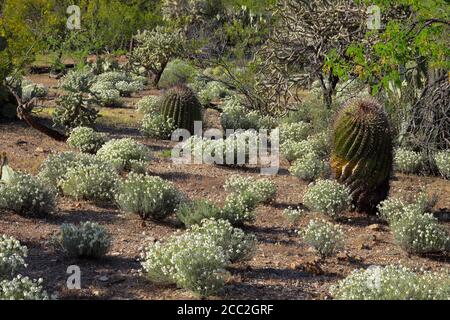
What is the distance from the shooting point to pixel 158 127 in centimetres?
1381

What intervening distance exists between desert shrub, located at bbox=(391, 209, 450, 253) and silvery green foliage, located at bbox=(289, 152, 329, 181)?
318cm

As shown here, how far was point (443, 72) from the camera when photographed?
39.7ft

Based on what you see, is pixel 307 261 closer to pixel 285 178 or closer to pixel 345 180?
pixel 345 180

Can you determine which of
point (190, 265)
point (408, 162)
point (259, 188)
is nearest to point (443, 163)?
point (408, 162)

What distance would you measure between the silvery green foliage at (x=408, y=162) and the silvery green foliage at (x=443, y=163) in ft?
1.12

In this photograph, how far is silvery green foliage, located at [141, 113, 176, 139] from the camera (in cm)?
1377

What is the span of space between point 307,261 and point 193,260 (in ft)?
5.99

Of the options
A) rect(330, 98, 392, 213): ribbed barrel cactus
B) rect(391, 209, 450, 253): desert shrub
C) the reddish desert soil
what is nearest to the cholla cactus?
the reddish desert soil

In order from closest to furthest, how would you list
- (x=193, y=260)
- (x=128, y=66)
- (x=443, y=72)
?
1. (x=193, y=260)
2. (x=443, y=72)
3. (x=128, y=66)

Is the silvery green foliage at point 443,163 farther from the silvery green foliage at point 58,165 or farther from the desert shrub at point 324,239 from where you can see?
the silvery green foliage at point 58,165

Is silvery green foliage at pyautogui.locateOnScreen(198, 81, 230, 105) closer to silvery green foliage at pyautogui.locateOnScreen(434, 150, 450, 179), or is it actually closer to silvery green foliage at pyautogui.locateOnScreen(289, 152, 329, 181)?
silvery green foliage at pyautogui.locateOnScreen(289, 152, 329, 181)

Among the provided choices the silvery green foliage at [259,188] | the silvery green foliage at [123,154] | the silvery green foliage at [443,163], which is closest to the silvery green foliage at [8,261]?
the silvery green foliage at [259,188]

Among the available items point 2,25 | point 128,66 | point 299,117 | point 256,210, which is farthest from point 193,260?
point 128,66

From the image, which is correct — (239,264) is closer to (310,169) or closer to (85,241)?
(85,241)
